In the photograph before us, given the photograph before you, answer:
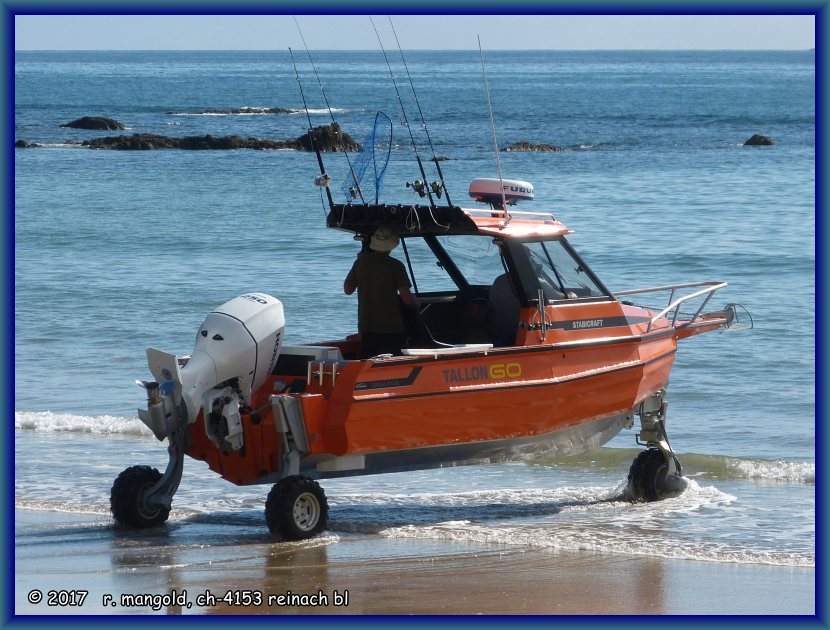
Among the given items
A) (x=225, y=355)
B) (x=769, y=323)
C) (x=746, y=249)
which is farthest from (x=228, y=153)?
(x=225, y=355)

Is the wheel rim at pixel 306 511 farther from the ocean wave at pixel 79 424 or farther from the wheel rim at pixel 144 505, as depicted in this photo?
the ocean wave at pixel 79 424

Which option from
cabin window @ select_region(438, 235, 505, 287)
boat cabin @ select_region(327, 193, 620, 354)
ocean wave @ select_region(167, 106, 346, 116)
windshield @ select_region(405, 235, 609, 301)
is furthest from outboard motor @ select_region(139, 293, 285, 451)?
ocean wave @ select_region(167, 106, 346, 116)

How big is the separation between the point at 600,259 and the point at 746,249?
11.0 ft

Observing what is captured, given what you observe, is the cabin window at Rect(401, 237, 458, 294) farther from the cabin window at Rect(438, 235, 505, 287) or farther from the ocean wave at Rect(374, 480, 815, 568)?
the ocean wave at Rect(374, 480, 815, 568)

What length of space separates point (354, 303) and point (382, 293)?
32.5 ft

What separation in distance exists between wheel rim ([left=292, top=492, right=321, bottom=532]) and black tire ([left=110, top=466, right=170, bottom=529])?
44.7 inches

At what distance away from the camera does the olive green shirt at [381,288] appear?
1029 cm

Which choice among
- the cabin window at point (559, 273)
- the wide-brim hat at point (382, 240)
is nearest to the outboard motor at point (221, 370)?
the wide-brim hat at point (382, 240)

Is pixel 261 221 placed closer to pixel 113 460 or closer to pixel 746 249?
pixel 746 249

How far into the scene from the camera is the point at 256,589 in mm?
8453

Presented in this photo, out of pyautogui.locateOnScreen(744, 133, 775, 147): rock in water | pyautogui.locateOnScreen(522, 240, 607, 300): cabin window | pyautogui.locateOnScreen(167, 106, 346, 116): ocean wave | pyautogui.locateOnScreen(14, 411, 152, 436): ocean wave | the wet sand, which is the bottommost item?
the wet sand

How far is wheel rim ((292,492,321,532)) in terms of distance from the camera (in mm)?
9508

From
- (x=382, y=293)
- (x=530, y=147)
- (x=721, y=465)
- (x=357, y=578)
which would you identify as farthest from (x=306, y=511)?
(x=530, y=147)

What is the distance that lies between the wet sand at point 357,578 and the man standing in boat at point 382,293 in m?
1.46
